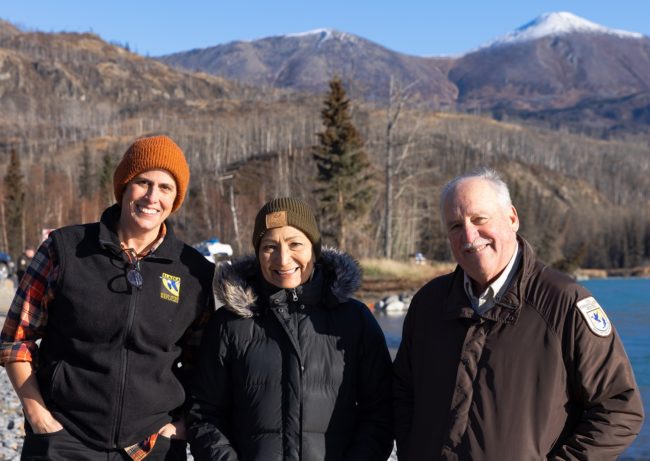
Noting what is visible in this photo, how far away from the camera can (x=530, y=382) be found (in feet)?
9.41

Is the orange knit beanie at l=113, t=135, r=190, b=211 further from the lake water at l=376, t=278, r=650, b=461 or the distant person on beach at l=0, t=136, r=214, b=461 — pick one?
the lake water at l=376, t=278, r=650, b=461

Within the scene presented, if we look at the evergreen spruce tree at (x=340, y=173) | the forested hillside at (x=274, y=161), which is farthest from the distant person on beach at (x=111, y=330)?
the evergreen spruce tree at (x=340, y=173)

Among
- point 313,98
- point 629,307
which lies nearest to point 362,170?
point 629,307

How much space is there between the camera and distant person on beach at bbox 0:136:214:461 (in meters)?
3.20

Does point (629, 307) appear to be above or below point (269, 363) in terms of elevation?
below

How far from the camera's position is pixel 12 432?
750 centimetres

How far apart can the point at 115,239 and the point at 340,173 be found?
39.6 m

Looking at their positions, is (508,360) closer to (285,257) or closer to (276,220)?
(285,257)

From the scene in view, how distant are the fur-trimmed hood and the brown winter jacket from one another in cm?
53

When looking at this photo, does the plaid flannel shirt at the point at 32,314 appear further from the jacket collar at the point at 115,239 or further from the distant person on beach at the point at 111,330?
the jacket collar at the point at 115,239

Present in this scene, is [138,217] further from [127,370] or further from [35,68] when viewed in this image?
[35,68]

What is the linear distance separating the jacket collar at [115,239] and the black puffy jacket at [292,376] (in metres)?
0.24

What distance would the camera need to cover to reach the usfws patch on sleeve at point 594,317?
9.20ft

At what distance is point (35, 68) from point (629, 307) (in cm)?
17702
